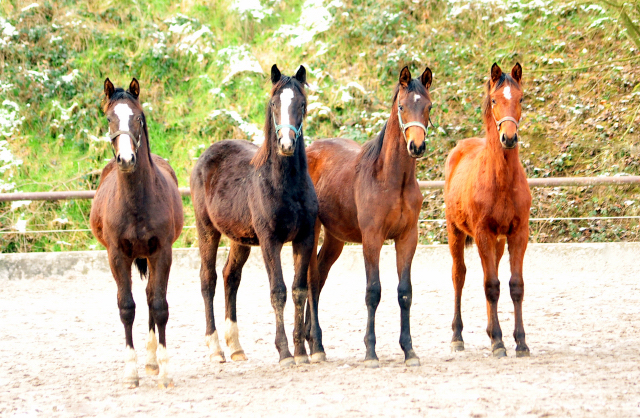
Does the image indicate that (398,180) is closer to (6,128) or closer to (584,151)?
(584,151)

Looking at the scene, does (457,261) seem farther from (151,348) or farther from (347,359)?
(151,348)

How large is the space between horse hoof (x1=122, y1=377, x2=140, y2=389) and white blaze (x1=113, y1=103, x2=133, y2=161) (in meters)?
1.58

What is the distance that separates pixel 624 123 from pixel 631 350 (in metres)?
8.10

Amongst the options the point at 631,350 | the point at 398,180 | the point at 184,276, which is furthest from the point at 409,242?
the point at 184,276

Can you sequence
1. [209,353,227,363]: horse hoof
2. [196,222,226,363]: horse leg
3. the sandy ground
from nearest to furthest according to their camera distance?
the sandy ground, [209,353,227,363]: horse hoof, [196,222,226,363]: horse leg

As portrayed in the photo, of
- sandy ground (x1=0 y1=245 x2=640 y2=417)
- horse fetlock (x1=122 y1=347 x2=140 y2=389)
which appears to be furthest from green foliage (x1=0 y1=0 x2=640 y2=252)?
horse fetlock (x1=122 y1=347 x2=140 y2=389)

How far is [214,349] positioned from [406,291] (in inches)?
71.9

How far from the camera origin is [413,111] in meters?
5.13

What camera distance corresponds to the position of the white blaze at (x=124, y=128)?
14.9ft

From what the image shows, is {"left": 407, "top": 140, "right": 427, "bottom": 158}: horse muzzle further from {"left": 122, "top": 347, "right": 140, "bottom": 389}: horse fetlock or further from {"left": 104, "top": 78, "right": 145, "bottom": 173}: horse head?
{"left": 122, "top": 347, "right": 140, "bottom": 389}: horse fetlock

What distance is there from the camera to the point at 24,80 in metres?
15.0

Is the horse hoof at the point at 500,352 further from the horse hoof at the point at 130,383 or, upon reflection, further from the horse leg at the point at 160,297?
the horse hoof at the point at 130,383

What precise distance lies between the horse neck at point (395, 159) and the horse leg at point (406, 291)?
1.47 ft

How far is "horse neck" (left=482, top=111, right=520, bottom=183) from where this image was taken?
5.56 m
